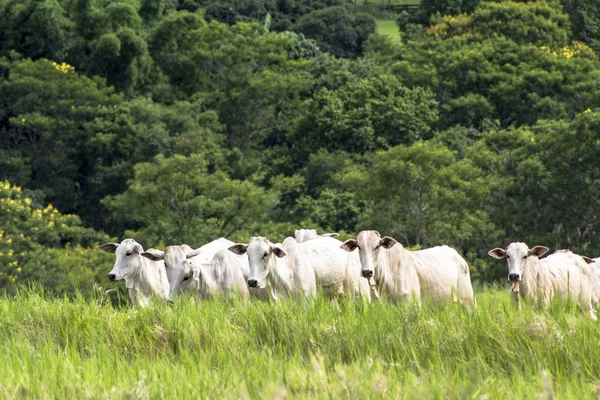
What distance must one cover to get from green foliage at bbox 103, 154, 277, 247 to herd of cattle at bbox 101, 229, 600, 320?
23.2 metres

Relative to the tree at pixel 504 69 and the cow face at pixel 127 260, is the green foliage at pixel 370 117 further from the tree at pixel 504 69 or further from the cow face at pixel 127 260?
the cow face at pixel 127 260

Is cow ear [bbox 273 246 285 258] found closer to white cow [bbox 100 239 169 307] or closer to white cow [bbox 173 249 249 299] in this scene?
white cow [bbox 173 249 249 299]

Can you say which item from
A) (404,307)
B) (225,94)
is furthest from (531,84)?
(404,307)

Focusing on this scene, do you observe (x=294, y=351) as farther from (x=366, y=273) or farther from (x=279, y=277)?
(x=279, y=277)

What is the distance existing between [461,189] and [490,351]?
2831 cm

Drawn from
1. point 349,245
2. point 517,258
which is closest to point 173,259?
point 349,245

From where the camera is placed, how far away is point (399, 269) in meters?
12.0

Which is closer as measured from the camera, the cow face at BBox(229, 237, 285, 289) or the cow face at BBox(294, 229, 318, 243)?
the cow face at BBox(229, 237, 285, 289)

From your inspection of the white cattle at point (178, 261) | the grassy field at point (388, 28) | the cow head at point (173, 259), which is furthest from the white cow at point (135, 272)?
the grassy field at point (388, 28)

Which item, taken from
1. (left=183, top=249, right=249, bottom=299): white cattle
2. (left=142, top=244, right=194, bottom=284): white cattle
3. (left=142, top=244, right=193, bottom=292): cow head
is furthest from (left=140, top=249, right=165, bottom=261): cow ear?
(left=183, top=249, right=249, bottom=299): white cattle

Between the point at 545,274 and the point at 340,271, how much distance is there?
6.72 feet

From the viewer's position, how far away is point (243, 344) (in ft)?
29.1

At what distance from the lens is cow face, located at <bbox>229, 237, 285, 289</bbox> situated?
12020mm

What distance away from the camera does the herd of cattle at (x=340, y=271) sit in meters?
12.0
